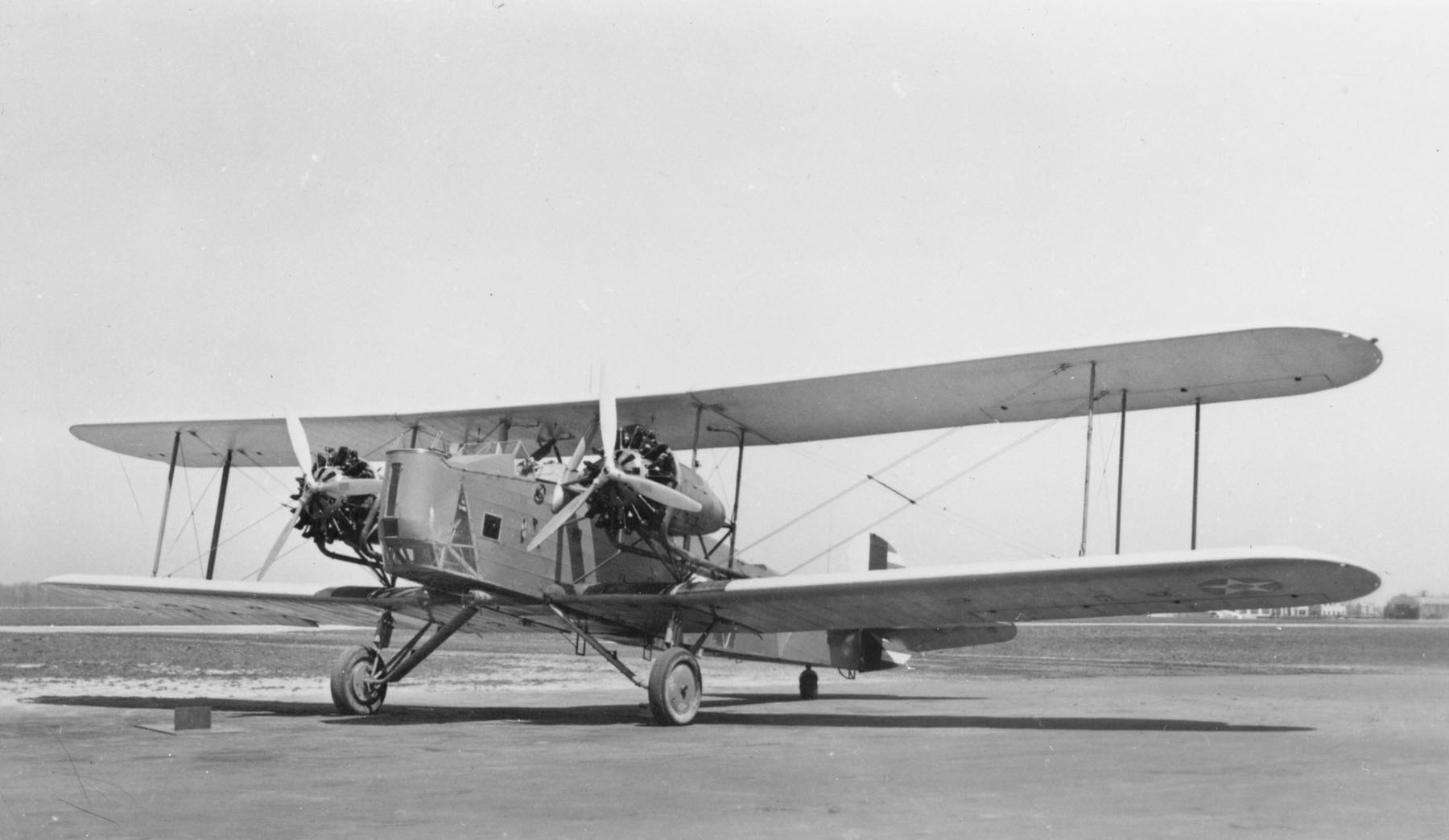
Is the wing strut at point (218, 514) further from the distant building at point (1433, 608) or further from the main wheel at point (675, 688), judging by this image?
the distant building at point (1433, 608)

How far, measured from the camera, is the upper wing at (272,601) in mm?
16625

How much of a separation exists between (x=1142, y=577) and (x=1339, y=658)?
38767mm

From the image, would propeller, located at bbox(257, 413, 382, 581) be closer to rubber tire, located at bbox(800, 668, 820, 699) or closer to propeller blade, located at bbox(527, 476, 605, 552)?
propeller blade, located at bbox(527, 476, 605, 552)

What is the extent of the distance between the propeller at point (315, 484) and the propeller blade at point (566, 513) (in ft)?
7.75

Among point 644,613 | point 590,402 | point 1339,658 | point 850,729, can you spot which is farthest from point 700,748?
point 1339,658

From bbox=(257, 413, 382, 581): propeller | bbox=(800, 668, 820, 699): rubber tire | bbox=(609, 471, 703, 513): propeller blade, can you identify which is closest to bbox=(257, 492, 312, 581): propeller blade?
bbox=(257, 413, 382, 581): propeller

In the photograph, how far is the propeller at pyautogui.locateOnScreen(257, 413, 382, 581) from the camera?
52.3 feet

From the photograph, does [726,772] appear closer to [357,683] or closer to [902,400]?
[902,400]

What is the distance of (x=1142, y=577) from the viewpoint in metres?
13.4

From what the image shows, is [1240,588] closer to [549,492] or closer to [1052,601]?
[1052,601]

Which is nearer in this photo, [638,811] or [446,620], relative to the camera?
[638,811]

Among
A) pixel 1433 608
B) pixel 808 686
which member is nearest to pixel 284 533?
pixel 808 686

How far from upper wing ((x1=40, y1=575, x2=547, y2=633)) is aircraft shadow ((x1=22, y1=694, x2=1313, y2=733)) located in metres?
1.33

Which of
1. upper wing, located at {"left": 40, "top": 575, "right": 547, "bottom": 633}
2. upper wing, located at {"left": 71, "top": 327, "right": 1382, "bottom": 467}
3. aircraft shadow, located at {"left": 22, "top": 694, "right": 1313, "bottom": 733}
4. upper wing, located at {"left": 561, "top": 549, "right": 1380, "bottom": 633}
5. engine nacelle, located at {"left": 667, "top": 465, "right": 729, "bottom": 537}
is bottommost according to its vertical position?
aircraft shadow, located at {"left": 22, "top": 694, "right": 1313, "bottom": 733}
